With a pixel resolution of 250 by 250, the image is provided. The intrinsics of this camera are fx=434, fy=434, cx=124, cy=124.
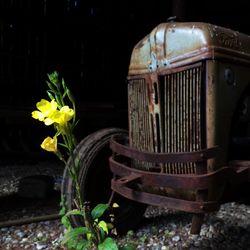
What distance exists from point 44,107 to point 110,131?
1.43m

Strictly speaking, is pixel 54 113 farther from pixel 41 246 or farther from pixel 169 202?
pixel 41 246

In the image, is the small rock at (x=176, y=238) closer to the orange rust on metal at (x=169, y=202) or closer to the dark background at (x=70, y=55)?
the orange rust on metal at (x=169, y=202)

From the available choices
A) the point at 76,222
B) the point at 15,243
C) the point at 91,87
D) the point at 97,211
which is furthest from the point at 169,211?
Result: the point at 91,87

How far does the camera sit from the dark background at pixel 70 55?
5.78 meters

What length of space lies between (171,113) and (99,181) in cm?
91

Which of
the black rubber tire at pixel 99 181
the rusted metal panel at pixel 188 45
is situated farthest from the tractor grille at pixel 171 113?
the black rubber tire at pixel 99 181

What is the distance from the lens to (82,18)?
6398 mm

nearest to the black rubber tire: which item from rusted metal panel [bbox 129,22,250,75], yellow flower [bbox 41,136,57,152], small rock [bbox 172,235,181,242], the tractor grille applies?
small rock [bbox 172,235,181,242]

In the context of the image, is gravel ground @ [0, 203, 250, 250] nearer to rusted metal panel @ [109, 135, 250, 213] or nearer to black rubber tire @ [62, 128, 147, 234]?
black rubber tire @ [62, 128, 147, 234]

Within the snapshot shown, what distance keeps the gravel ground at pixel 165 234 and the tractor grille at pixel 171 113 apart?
2.13ft

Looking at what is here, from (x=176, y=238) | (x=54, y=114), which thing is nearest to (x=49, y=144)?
(x=54, y=114)

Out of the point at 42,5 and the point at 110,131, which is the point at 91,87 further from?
the point at 110,131

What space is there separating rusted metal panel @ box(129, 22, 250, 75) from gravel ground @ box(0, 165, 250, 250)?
1.20 meters

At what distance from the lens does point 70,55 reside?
20.7 ft
